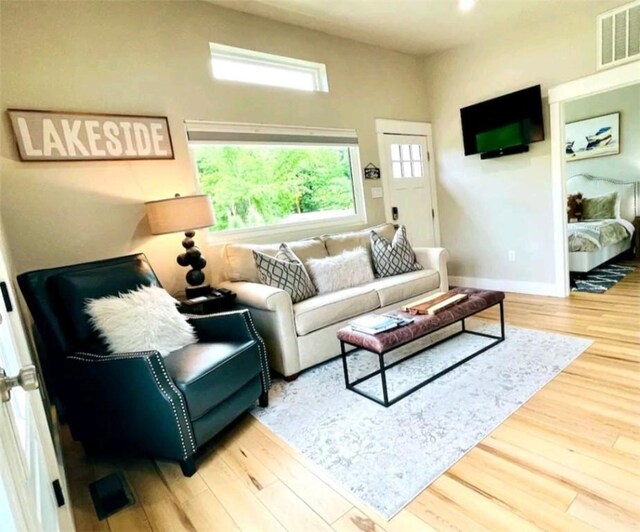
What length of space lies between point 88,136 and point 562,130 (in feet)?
13.2

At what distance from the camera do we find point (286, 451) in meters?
1.84

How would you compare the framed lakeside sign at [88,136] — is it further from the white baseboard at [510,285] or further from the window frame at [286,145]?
the white baseboard at [510,285]

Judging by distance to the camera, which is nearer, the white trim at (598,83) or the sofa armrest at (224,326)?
the sofa armrest at (224,326)

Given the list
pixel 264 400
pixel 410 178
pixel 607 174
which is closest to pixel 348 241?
pixel 410 178

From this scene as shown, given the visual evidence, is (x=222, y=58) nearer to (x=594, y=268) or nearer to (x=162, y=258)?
(x=162, y=258)

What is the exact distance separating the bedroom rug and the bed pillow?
86cm

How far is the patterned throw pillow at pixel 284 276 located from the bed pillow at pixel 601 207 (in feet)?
16.0

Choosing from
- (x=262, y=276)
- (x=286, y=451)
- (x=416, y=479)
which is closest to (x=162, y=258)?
(x=262, y=276)

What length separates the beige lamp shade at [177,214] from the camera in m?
2.45

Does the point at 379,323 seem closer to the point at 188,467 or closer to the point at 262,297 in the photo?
the point at 262,297

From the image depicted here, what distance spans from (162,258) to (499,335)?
2.69 meters

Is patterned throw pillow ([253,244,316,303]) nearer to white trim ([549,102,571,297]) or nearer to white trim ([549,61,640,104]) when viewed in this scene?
white trim ([549,102,571,297])

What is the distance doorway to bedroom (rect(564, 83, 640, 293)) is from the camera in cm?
480

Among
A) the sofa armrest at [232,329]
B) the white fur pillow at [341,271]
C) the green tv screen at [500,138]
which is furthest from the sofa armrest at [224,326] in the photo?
the green tv screen at [500,138]
